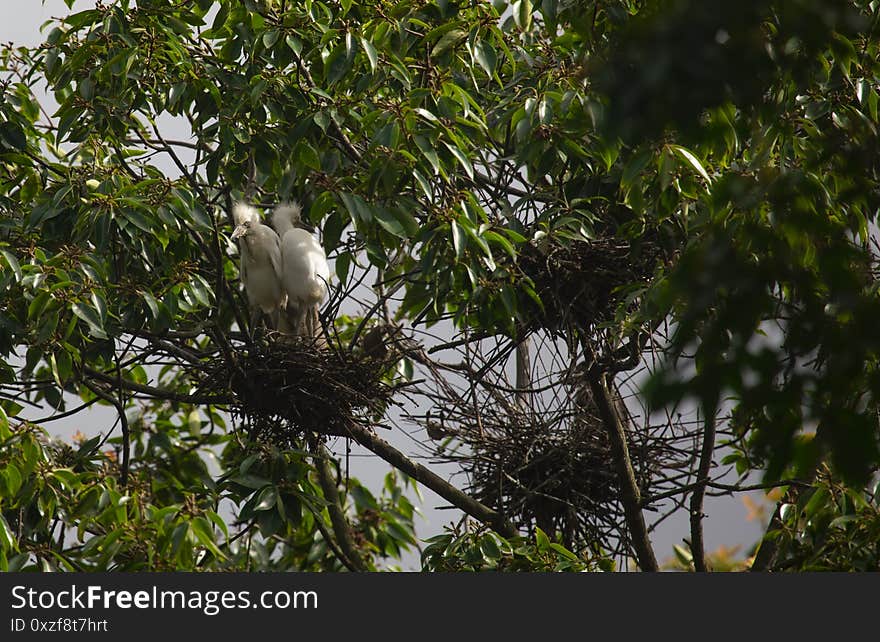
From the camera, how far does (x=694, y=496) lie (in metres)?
4.42

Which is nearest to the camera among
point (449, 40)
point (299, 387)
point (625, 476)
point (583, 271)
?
point (449, 40)

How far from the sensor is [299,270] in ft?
15.6

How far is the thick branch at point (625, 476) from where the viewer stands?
Result: 4.31 meters

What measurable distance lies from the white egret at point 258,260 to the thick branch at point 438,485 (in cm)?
69

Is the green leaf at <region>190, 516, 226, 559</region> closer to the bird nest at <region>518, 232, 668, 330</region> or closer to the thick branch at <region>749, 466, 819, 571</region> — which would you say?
the bird nest at <region>518, 232, 668, 330</region>

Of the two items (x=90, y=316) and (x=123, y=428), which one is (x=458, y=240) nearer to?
(x=90, y=316)

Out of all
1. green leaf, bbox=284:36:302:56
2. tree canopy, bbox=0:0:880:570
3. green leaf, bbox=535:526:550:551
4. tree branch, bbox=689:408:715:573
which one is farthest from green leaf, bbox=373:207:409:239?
tree branch, bbox=689:408:715:573

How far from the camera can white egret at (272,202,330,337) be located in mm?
4754

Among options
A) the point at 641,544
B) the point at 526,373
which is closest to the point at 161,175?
the point at 526,373

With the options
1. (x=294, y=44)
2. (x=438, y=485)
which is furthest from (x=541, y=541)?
(x=294, y=44)

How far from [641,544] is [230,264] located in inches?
92.3

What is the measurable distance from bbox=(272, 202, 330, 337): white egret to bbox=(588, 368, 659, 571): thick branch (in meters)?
1.18

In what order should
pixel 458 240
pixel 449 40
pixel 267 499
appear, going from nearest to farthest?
pixel 458 240, pixel 449 40, pixel 267 499

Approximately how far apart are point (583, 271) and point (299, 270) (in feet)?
4.23
